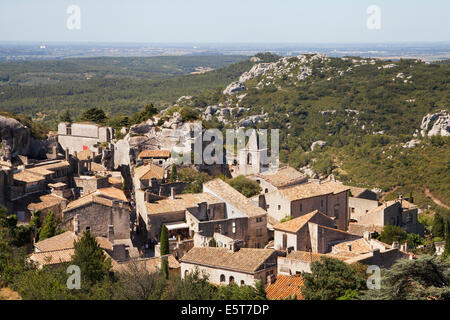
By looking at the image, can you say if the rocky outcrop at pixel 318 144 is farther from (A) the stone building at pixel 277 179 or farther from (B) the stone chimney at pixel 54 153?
(B) the stone chimney at pixel 54 153

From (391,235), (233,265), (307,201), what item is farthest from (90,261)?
(391,235)

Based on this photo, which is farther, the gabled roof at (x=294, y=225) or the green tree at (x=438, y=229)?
the green tree at (x=438, y=229)

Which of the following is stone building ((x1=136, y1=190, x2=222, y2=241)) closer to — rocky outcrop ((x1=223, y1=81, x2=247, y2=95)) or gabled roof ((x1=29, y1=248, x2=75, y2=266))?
gabled roof ((x1=29, y1=248, x2=75, y2=266))

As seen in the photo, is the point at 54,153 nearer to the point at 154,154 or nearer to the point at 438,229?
the point at 154,154

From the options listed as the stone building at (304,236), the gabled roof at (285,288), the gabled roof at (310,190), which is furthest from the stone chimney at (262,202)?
the gabled roof at (285,288)

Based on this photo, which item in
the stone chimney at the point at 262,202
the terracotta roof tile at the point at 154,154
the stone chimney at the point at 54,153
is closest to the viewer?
the stone chimney at the point at 262,202
